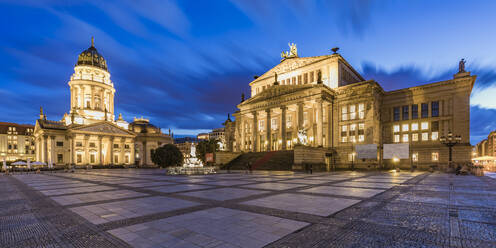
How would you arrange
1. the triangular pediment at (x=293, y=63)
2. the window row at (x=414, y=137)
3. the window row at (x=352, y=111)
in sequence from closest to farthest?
the window row at (x=414, y=137), the window row at (x=352, y=111), the triangular pediment at (x=293, y=63)

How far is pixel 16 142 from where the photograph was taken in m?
94.0

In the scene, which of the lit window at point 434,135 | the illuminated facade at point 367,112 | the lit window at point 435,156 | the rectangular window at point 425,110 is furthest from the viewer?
the rectangular window at point 425,110

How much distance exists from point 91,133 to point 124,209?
78248 mm

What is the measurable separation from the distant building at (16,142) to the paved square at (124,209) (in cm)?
11725

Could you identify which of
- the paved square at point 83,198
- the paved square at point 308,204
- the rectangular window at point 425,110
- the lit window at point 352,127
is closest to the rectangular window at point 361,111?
the lit window at point 352,127

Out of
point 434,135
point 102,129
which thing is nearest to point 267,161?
point 434,135

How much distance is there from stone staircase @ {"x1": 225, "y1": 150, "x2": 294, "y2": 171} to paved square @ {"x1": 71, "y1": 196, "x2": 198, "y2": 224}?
95.3 ft

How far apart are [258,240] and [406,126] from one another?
49523mm

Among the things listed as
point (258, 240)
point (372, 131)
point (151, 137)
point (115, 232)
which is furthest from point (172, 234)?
point (151, 137)

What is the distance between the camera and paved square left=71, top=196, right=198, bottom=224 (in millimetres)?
7398

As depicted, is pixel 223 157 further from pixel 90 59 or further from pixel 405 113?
pixel 90 59

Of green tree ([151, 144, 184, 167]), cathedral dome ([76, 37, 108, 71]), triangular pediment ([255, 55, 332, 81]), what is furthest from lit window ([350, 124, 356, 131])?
cathedral dome ([76, 37, 108, 71])

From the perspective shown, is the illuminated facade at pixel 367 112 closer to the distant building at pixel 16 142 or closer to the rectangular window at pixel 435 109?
the rectangular window at pixel 435 109

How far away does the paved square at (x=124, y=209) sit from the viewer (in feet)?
24.3
